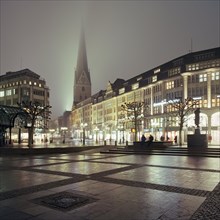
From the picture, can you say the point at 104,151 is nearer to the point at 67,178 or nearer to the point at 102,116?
the point at 67,178

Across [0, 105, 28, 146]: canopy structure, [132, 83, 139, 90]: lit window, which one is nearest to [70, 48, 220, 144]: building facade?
[132, 83, 139, 90]: lit window

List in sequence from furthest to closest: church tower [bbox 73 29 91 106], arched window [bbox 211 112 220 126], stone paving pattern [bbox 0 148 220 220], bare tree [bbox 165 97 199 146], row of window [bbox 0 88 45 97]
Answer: church tower [bbox 73 29 91 106] → row of window [bbox 0 88 45 97] → arched window [bbox 211 112 220 126] → bare tree [bbox 165 97 199 146] → stone paving pattern [bbox 0 148 220 220]

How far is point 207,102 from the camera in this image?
6519 cm

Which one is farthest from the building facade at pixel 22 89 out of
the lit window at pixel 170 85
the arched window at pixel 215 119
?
the arched window at pixel 215 119

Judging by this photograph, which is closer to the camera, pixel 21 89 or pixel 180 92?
pixel 180 92

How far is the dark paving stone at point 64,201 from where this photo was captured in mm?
8375

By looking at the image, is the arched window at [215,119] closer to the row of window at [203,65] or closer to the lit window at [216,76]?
the lit window at [216,76]

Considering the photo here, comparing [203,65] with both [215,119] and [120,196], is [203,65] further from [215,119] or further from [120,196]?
[120,196]

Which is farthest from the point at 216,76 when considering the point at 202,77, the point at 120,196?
the point at 120,196

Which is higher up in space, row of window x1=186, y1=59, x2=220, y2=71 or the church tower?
the church tower

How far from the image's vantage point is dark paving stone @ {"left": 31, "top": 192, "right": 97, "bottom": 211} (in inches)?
330

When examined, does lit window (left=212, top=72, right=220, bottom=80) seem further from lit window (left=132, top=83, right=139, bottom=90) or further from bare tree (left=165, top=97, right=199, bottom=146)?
lit window (left=132, top=83, right=139, bottom=90)

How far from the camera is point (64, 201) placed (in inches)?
352

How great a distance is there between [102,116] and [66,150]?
9174 centimetres
